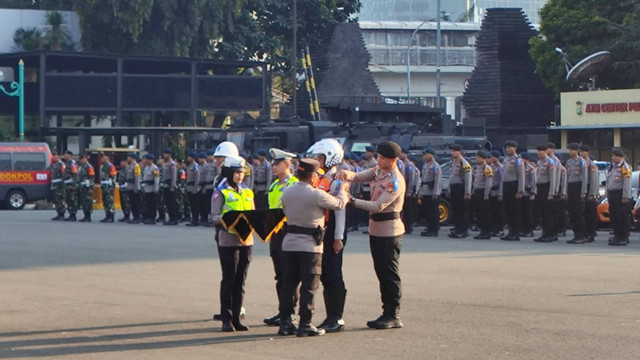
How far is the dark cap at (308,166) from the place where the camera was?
38.0ft

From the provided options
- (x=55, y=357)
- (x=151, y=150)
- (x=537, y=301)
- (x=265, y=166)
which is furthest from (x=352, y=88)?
(x=55, y=357)

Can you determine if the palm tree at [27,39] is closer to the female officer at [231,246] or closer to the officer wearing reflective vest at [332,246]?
the female officer at [231,246]

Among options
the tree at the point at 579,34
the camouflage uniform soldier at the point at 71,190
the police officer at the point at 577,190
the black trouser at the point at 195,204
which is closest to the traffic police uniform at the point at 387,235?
the police officer at the point at 577,190

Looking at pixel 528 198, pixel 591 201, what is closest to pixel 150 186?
pixel 528 198

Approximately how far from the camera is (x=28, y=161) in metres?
42.7

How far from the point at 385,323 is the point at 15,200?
32483mm

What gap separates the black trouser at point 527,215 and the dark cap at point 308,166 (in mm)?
14741

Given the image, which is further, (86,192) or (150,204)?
(86,192)

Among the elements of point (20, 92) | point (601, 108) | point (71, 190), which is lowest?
point (71, 190)

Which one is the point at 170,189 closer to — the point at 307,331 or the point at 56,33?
the point at 307,331

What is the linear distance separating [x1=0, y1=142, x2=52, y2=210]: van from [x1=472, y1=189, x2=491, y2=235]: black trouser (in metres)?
20.1

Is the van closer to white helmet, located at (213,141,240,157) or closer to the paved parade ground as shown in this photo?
the paved parade ground

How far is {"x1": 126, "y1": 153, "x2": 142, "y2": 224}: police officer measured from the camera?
32.8 metres

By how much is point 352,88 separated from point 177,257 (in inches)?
1506
